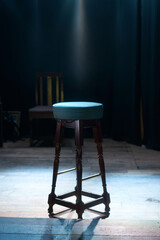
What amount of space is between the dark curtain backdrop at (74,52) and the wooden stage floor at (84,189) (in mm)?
574

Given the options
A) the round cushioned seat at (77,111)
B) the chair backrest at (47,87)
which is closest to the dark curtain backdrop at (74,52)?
the chair backrest at (47,87)

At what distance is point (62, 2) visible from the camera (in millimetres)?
4801

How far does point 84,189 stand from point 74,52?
8.75 feet

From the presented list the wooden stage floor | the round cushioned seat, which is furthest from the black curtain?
the round cushioned seat

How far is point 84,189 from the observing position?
269cm

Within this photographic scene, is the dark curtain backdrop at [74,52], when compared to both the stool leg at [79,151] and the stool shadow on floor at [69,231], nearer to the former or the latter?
the stool leg at [79,151]

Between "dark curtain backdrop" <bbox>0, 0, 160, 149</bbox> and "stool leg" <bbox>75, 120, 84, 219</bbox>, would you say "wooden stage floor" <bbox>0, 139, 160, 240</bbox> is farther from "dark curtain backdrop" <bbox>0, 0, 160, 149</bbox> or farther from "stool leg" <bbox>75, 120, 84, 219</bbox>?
"dark curtain backdrop" <bbox>0, 0, 160, 149</bbox>

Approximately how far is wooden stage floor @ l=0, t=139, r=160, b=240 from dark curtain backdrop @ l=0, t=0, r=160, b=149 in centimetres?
57

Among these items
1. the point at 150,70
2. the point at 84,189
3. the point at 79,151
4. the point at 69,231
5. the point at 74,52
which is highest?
the point at 74,52

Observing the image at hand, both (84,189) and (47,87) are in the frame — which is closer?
(84,189)

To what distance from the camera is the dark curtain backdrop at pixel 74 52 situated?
4.61 meters

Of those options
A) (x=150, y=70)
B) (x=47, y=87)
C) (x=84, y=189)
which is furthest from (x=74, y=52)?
(x=84, y=189)

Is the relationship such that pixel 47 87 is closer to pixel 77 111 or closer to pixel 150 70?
pixel 150 70

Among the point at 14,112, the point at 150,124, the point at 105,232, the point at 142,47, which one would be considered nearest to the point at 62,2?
the point at 142,47
